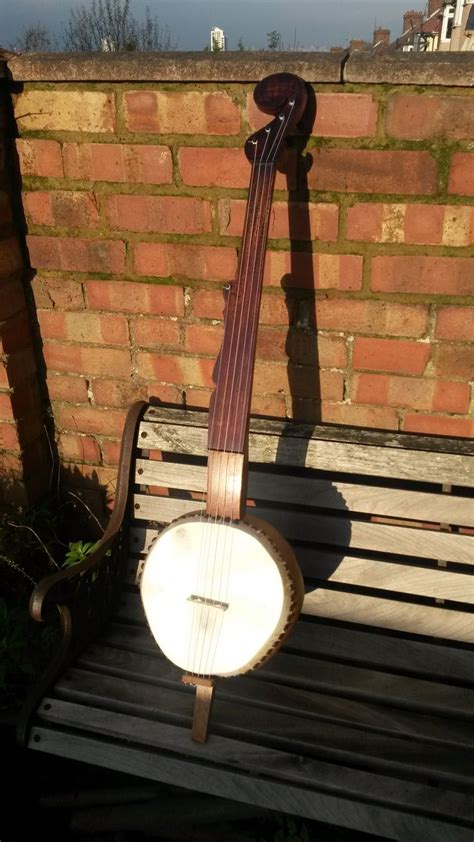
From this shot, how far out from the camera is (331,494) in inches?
73.8

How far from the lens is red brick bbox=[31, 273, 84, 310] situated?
6.74 feet

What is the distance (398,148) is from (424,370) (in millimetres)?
586

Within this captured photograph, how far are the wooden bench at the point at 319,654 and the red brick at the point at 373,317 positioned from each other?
0.29m

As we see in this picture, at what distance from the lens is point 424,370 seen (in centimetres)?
185

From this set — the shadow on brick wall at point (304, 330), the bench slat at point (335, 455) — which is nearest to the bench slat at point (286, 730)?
Answer: the shadow on brick wall at point (304, 330)

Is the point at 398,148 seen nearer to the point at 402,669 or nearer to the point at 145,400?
the point at 145,400

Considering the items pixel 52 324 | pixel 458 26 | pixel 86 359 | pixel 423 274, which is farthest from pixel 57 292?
pixel 458 26

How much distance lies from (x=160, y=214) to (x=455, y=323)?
871 millimetres

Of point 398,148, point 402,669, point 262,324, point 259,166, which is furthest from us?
point 262,324

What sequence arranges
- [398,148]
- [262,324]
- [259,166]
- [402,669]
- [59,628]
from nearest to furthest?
[259,166] < [398,148] < [402,669] < [262,324] < [59,628]

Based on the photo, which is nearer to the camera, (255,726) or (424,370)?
(255,726)

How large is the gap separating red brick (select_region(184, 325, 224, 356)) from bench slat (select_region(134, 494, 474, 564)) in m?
0.46

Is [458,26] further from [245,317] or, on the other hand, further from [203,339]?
[245,317]

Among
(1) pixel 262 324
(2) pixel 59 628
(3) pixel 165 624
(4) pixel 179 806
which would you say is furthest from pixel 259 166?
(4) pixel 179 806
